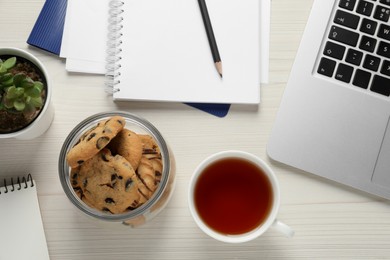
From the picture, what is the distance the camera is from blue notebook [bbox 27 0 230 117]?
2.17 ft

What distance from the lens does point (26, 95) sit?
544 millimetres

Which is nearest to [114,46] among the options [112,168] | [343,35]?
[112,168]

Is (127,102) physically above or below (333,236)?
above

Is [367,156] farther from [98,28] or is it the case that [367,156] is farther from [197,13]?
[98,28]

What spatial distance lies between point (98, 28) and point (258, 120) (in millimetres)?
245

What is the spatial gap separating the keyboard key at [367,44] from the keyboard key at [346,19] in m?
0.02

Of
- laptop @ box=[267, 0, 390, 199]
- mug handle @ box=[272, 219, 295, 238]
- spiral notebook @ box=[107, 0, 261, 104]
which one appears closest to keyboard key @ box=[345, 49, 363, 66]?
laptop @ box=[267, 0, 390, 199]

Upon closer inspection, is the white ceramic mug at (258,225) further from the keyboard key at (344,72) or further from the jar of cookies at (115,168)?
the keyboard key at (344,72)

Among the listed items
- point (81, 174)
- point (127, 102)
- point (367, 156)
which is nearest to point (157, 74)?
point (127, 102)

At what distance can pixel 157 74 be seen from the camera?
0.65 meters

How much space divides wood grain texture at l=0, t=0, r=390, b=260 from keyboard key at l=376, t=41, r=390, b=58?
0.35ft

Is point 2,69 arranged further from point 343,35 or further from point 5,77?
point 343,35

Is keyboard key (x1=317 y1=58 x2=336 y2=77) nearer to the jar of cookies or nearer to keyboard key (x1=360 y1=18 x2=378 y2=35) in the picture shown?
keyboard key (x1=360 y1=18 x2=378 y2=35)

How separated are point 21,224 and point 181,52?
0.98 feet
